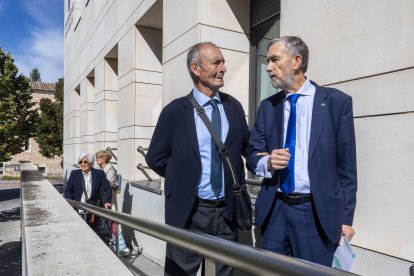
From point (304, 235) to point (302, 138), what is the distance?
0.51 meters

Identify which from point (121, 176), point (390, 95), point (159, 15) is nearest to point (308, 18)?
point (390, 95)

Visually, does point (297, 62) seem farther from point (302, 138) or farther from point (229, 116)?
point (229, 116)

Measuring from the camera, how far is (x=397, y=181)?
248cm

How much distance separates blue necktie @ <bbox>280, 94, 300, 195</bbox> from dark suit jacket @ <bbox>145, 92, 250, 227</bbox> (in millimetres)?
477

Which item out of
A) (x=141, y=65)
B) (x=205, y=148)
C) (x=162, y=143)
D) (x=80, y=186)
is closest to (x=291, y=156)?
(x=205, y=148)

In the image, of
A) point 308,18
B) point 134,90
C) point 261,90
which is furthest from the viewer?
point 134,90

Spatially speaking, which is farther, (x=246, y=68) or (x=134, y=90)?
(x=134, y=90)

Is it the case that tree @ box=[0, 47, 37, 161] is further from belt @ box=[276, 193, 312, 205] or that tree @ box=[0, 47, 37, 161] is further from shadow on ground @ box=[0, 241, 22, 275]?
belt @ box=[276, 193, 312, 205]

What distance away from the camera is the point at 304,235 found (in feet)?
6.55

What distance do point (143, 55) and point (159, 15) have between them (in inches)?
38.2

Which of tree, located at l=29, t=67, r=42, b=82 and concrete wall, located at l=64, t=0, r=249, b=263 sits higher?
tree, located at l=29, t=67, r=42, b=82

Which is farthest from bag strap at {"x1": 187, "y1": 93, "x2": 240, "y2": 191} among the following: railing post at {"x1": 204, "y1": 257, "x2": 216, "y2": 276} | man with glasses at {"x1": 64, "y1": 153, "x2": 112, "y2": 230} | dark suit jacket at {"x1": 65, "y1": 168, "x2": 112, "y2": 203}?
dark suit jacket at {"x1": 65, "y1": 168, "x2": 112, "y2": 203}

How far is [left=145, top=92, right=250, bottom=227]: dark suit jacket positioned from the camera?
247 cm

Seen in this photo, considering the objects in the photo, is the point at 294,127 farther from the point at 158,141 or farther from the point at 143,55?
the point at 143,55
